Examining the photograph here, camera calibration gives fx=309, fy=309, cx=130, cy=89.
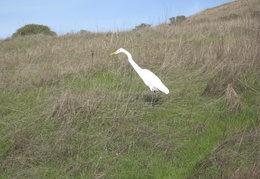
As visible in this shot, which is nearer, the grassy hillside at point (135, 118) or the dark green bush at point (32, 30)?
the grassy hillside at point (135, 118)

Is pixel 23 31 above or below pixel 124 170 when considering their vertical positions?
above

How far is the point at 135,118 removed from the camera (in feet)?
13.8

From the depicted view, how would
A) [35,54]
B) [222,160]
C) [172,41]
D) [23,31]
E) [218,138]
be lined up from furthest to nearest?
[23,31], [172,41], [35,54], [218,138], [222,160]

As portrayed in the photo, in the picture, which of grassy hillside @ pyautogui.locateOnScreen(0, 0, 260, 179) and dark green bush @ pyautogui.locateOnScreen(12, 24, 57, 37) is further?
dark green bush @ pyautogui.locateOnScreen(12, 24, 57, 37)

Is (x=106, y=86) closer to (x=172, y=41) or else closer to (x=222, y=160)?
(x=222, y=160)

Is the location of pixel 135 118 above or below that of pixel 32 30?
below

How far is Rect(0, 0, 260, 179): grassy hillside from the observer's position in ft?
10.2

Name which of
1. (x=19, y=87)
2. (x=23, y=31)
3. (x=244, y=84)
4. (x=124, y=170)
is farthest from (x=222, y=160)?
(x=23, y=31)

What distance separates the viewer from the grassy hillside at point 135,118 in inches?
122

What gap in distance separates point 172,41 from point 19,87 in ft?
Result: 15.8

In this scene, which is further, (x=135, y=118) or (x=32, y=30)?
(x=32, y=30)

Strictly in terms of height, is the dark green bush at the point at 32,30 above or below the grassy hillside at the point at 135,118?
above

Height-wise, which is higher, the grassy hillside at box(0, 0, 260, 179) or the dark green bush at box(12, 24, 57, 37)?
the dark green bush at box(12, 24, 57, 37)

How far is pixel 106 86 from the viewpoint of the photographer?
576cm
